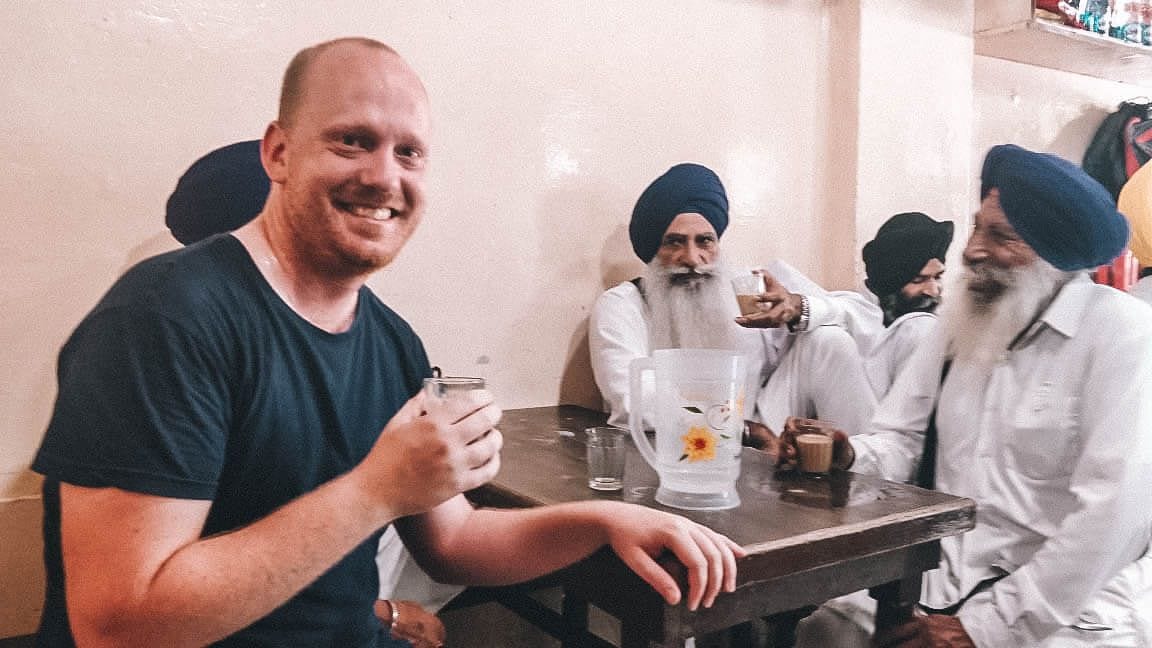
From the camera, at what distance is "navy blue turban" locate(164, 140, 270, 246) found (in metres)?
1.97

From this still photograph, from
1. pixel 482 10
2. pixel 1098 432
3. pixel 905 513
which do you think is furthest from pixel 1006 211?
pixel 482 10

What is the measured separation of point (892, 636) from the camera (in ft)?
5.21

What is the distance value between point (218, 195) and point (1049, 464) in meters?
2.06

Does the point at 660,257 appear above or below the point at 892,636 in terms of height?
above

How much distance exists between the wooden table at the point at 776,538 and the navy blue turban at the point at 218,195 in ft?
2.93

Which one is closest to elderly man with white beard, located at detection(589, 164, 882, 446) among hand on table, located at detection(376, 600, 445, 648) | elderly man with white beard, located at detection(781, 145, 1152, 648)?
elderly man with white beard, located at detection(781, 145, 1152, 648)

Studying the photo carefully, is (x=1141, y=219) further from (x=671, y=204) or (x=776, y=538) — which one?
(x=776, y=538)

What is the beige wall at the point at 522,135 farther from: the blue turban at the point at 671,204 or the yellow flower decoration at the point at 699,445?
the yellow flower decoration at the point at 699,445

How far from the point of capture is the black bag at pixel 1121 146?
432cm

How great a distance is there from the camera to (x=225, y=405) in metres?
0.96

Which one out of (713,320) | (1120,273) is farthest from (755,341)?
(1120,273)

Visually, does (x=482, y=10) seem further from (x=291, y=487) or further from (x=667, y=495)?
(x=291, y=487)

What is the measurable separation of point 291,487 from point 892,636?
1208 mm

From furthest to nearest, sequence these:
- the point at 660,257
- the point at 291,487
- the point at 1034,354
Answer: the point at 660,257, the point at 1034,354, the point at 291,487
